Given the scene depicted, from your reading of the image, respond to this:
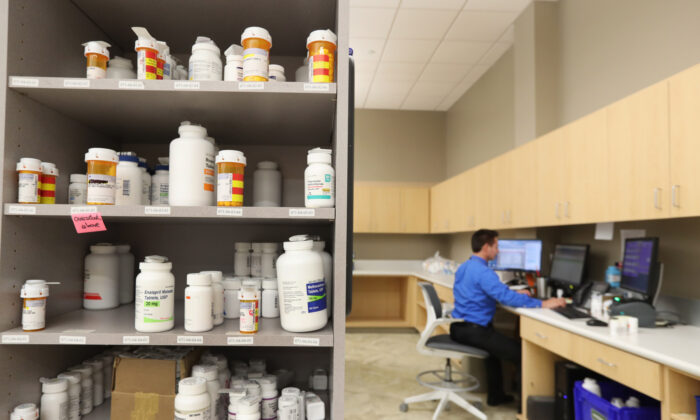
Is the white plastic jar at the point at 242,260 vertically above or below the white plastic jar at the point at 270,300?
above

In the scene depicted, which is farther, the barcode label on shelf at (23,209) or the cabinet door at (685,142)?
the cabinet door at (685,142)

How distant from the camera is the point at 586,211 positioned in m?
2.81

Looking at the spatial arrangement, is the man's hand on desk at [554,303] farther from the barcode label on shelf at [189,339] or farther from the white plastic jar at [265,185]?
the barcode label on shelf at [189,339]

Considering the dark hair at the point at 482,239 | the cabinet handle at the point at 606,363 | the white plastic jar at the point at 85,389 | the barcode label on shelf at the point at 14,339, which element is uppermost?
the dark hair at the point at 482,239

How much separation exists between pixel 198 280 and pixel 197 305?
0.23 ft

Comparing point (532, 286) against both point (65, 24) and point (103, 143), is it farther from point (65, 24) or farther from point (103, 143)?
point (65, 24)

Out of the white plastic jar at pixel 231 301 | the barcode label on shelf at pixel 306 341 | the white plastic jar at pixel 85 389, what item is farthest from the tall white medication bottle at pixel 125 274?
the barcode label on shelf at pixel 306 341

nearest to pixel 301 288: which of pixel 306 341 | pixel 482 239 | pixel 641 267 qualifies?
pixel 306 341

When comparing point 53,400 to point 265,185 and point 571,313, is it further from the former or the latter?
point 571,313

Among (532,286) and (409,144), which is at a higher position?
(409,144)

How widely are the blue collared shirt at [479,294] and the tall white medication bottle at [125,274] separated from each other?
232cm

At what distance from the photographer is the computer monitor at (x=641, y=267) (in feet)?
7.85

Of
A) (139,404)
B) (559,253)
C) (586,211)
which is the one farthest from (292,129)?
(559,253)

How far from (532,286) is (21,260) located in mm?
3426
